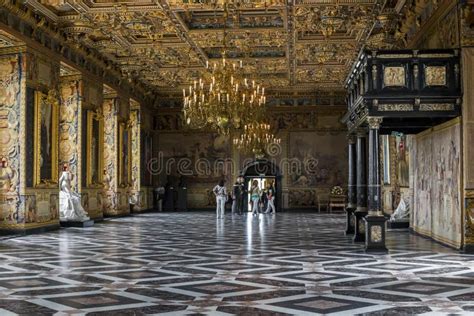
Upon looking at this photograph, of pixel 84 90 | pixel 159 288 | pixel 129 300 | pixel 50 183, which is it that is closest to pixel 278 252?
pixel 159 288

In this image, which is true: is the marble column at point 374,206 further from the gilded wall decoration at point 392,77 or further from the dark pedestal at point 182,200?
the dark pedestal at point 182,200

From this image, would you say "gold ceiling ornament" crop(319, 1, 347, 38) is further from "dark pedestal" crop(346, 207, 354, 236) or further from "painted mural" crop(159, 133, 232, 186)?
"painted mural" crop(159, 133, 232, 186)

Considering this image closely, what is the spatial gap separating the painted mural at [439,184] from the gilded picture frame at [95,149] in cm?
1205

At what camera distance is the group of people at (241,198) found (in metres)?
26.5

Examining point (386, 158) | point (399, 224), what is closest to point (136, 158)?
point (386, 158)

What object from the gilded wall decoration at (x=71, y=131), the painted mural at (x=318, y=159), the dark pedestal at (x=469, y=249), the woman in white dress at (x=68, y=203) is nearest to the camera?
the dark pedestal at (x=469, y=249)

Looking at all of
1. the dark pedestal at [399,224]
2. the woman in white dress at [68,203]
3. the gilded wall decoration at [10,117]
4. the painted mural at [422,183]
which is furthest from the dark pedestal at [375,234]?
the woman in white dress at [68,203]

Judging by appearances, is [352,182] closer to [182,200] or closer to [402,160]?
[402,160]

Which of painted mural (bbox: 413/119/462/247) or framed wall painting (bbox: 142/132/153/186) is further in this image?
framed wall painting (bbox: 142/132/153/186)

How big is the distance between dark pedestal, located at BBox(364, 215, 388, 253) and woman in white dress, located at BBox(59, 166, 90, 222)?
36.9ft

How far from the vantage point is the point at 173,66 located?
26031 mm

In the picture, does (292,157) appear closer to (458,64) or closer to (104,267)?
(458,64)

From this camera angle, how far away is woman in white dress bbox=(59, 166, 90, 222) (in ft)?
66.7

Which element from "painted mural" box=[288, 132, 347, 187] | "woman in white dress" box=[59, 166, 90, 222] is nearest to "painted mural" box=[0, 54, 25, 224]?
"woman in white dress" box=[59, 166, 90, 222]
